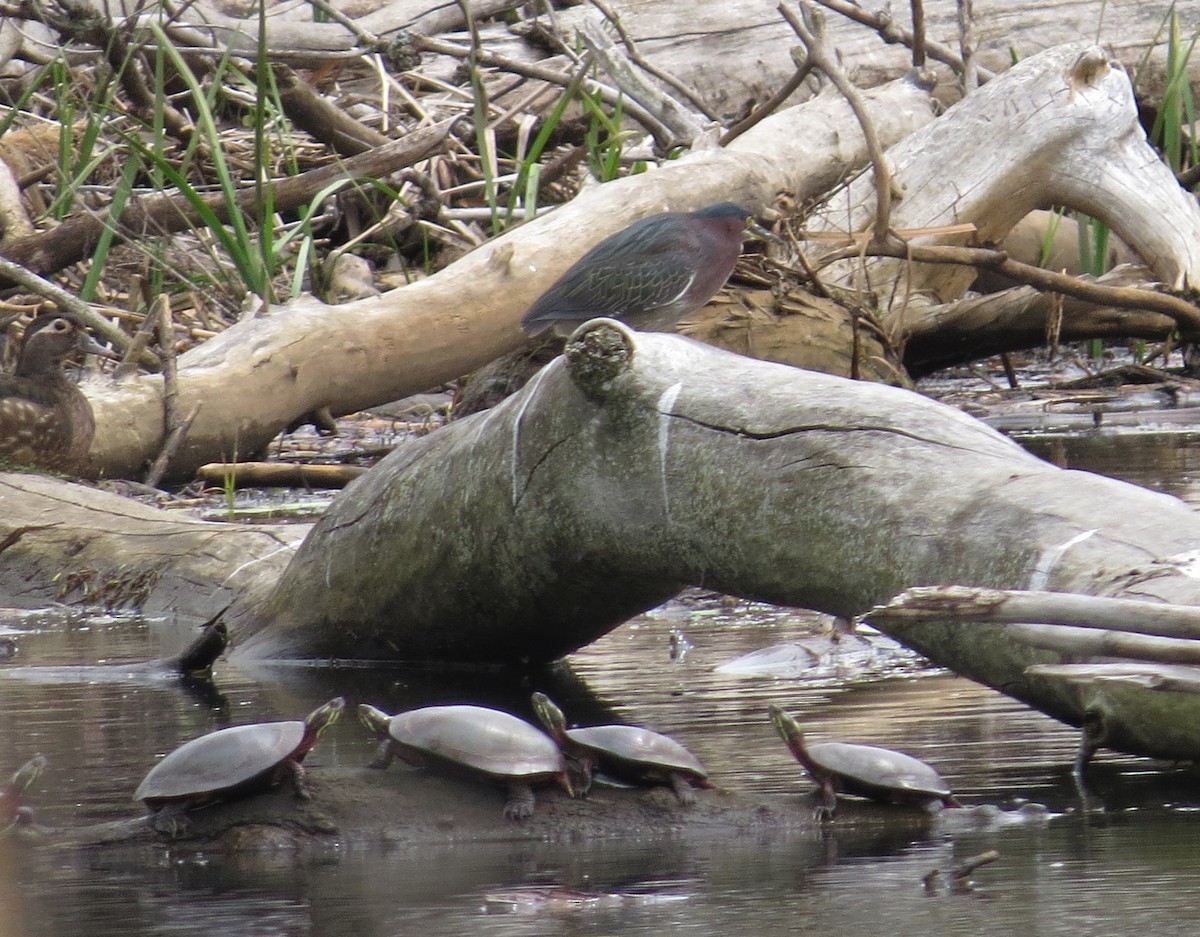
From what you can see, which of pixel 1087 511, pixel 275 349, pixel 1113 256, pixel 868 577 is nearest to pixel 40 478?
pixel 275 349

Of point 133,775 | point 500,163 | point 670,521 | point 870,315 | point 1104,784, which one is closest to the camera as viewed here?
point 1104,784

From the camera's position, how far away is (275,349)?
8297mm

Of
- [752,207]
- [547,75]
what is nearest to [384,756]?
[752,207]

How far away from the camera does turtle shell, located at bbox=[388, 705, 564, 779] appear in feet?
9.80

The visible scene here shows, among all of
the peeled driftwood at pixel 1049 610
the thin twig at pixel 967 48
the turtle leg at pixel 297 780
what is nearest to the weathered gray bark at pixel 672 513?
the peeled driftwood at pixel 1049 610

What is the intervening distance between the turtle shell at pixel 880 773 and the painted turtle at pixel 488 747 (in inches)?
16.7

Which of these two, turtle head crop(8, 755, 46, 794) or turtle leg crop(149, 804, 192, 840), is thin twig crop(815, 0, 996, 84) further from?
turtle leg crop(149, 804, 192, 840)

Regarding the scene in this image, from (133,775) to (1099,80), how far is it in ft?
24.9

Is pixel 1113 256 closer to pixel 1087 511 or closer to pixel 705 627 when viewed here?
pixel 705 627

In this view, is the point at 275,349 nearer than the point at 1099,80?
Yes

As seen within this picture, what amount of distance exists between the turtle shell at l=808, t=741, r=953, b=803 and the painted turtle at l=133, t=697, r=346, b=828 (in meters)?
0.82

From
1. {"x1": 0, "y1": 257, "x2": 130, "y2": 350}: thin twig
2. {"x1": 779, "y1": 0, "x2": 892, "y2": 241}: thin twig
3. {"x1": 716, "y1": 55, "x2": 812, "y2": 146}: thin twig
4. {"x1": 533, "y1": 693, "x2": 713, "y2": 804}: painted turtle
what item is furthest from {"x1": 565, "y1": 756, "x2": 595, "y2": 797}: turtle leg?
{"x1": 716, "y1": 55, "x2": 812, "y2": 146}: thin twig

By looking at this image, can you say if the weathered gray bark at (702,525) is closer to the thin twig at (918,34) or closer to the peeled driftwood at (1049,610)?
the peeled driftwood at (1049,610)

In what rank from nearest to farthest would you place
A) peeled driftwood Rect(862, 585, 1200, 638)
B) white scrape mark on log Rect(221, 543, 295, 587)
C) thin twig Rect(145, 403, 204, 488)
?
peeled driftwood Rect(862, 585, 1200, 638) < white scrape mark on log Rect(221, 543, 295, 587) < thin twig Rect(145, 403, 204, 488)
